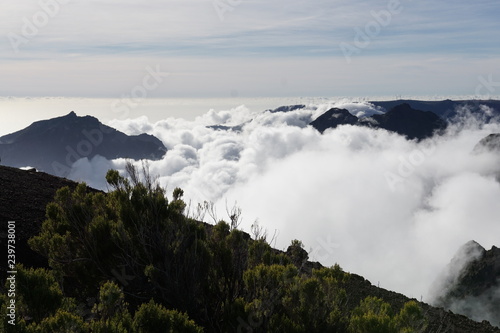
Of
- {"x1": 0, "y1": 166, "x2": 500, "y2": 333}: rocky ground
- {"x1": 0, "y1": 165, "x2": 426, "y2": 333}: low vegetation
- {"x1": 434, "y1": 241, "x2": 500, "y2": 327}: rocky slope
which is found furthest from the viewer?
{"x1": 434, "y1": 241, "x2": 500, "y2": 327}: rocky slope

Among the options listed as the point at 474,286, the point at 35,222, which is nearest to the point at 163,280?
the point at 35,222

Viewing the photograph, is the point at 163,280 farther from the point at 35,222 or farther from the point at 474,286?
the point at 474,286

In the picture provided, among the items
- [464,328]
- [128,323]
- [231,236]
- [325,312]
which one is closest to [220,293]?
[231,236]

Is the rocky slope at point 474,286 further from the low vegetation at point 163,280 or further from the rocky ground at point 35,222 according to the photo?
the low vegetation at point 163,280

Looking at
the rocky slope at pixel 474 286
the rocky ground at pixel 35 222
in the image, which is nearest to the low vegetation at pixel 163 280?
the rocky ground at pixel 35 222

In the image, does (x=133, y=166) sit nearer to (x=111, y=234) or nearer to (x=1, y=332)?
(x=111, y=234)

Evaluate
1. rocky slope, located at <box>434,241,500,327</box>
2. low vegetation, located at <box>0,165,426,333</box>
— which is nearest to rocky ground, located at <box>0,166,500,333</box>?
low vegetation, located at <box>0,165,426,333</box>

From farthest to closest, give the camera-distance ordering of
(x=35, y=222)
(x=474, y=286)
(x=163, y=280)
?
1. (x=474, y=286)
2. (x=35, y=222)
3. (x=163, y=280)

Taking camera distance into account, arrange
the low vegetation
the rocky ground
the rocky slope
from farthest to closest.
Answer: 1. the rocky slope
2. the rocky ground
3. the low vegetation

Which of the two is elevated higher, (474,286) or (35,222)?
(35,222)

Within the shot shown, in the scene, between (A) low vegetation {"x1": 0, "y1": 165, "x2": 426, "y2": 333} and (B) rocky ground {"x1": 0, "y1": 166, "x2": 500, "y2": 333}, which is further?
(B) rocky ground {"x1": 0, "y1": 166, "x2": 500, "y2": 333}

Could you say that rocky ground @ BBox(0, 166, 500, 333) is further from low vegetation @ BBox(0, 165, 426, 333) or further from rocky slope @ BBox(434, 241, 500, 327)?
rocky slope @ BBox(434, 241, 500, 327)

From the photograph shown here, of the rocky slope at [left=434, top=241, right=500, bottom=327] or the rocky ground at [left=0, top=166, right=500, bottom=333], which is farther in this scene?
the rocky slope at [left=434, top=241, right=500, bottom=327]

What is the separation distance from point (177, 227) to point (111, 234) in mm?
1814
